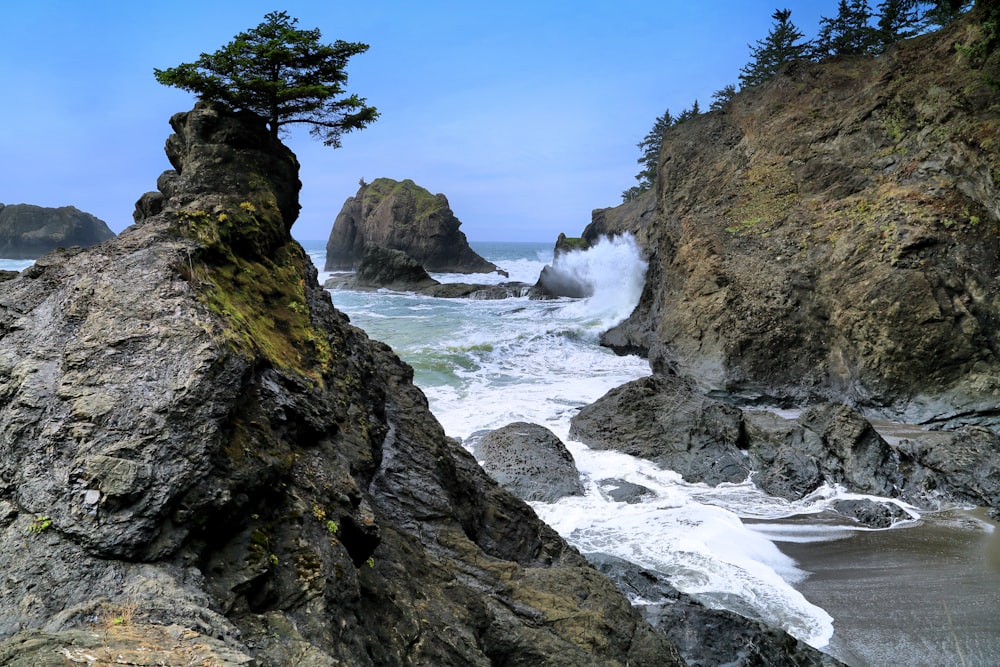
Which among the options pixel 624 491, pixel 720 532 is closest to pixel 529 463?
pixel 624 491

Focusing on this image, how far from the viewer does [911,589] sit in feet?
19.9

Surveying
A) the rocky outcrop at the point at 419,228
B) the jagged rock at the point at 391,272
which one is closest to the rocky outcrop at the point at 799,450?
the jagged rock at the point at 391,272

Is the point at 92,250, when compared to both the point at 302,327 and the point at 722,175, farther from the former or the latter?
the point at 722,175

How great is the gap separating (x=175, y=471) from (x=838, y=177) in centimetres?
1815

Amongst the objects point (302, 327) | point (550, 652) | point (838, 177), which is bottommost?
point (550, 652)

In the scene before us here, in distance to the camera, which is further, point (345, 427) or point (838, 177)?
point (838, 177)

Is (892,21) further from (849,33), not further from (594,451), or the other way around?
(594,451)

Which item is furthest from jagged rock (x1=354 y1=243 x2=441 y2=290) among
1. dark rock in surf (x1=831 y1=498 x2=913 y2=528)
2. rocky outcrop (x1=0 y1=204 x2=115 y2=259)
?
dark rock in surf (x1=831 y1=498 x2=913 y2=528)

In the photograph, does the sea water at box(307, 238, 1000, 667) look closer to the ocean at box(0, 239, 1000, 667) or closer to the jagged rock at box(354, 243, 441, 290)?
the ocean at box(0, 239, 1000, 667)

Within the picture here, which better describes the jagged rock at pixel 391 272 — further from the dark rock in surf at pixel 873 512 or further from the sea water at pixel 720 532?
the dark rock in surf at pixel 873 512

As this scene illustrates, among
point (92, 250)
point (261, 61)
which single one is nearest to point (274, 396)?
point (92, 250)

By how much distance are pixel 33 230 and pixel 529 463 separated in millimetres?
73634

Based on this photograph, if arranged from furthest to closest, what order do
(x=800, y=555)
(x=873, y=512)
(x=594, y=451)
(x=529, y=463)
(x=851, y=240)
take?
(x=851, y=240), (x=594, y=451), (x=529, y=463), (x=873, y=512), (x=800, y=555)

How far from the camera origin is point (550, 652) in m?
3.50
